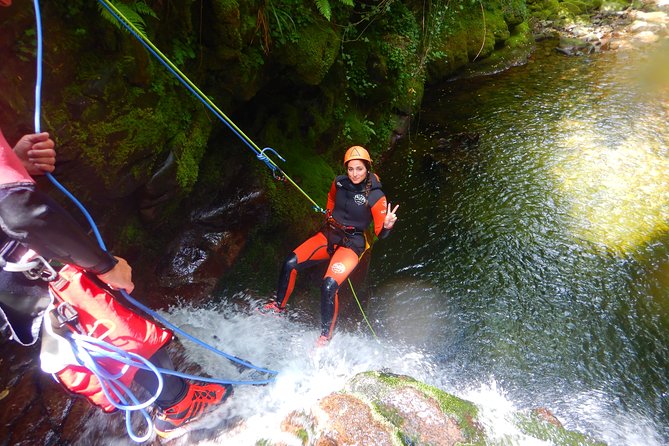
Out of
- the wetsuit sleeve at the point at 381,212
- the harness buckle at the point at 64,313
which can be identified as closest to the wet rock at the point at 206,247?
the wetsuit sleeve at the point at 381,212

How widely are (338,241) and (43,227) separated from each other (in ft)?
10.8

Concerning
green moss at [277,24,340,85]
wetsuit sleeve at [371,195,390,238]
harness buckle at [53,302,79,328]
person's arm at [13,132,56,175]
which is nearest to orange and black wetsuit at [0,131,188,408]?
harness buckle at [53,302,79,328]

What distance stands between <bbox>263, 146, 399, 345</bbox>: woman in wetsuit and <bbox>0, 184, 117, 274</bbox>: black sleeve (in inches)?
108

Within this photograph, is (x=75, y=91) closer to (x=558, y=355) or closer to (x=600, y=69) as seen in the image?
(x=558, y=355)

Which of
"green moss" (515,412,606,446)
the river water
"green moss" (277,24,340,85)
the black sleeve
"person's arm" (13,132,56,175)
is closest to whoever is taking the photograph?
the black sleeve

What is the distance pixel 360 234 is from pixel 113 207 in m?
2.82

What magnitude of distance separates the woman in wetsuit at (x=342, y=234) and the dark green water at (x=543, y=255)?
4.41ft

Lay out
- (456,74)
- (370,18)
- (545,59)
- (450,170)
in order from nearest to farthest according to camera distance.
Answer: (370,18), (450,170), (456,74), (545,59)

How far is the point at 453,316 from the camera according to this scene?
212 inches

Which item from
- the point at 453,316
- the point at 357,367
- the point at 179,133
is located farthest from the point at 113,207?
the point at 453,316

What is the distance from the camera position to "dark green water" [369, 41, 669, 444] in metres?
4.66

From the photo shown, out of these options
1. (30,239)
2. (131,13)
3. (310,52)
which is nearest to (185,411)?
(30,239)

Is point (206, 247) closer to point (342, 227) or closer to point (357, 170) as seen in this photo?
point (342, 227)

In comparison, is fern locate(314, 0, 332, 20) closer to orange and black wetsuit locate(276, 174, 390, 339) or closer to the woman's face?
the woman's face
